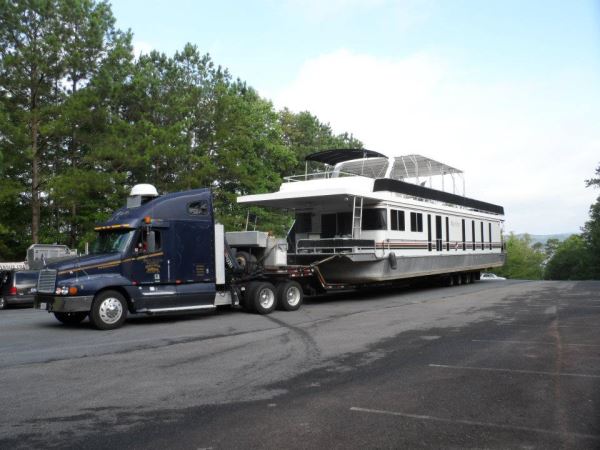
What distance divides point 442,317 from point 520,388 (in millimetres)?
6697

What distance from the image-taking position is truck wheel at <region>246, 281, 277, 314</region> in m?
14.6

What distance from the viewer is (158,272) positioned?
12992mm

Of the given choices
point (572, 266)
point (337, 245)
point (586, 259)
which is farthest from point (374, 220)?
point (572, 266)

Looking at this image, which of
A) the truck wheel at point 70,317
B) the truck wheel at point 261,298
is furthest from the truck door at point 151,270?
the truck wheel at point 261,298

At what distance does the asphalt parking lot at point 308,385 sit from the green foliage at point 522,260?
89743mm

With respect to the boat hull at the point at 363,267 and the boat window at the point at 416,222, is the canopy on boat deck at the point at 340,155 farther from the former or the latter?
the boat hull at the point at 363,267

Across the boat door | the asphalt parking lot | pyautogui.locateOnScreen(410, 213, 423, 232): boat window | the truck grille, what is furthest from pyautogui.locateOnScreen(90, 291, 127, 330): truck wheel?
the boat door

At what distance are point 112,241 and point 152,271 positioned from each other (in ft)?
3.75

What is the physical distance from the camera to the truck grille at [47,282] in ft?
39.8

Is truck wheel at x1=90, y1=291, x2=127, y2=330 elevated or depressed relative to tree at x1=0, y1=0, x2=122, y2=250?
depressed

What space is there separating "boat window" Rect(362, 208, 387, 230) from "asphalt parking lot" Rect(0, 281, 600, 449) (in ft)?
19.1

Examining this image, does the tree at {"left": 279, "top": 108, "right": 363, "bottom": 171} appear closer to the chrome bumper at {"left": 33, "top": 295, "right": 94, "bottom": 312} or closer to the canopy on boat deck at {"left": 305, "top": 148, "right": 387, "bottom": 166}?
the canopy on boat deck at {"left": 305, "top": 148, "right": 387, "bottom": 166}

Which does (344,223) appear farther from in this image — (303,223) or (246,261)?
(246,261)

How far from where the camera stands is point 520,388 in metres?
6.54
